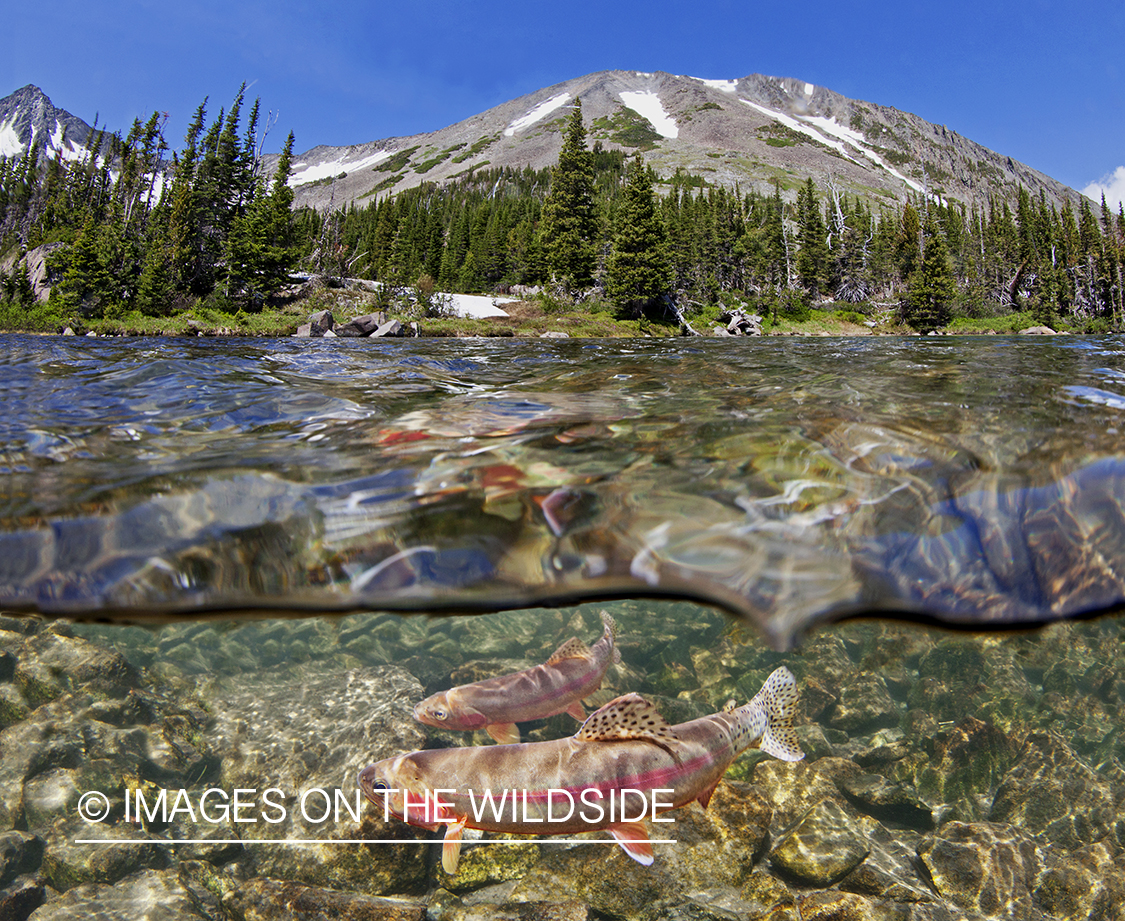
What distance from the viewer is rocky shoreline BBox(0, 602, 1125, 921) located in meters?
4.80

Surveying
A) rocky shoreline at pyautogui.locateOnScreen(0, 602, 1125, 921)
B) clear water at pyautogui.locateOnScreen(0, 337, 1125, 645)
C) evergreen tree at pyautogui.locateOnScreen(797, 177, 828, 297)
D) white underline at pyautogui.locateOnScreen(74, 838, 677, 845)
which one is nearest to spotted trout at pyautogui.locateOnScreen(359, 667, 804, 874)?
clear water at pyautogui.locateOnScreen(0, 337, 1125, 645)

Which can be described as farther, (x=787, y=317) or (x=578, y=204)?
(x=787, y=317)

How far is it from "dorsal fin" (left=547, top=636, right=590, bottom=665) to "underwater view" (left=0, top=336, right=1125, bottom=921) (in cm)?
3

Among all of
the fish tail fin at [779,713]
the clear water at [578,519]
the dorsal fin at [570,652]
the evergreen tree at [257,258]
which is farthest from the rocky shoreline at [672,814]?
the evergreen tree at [257,258]

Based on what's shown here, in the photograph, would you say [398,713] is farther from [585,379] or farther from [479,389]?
[585,379]

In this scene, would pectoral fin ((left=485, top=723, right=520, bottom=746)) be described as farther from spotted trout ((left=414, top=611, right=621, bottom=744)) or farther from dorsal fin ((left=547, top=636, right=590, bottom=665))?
dorsal fin ((left=547, top=636, right=590, bottom=665))

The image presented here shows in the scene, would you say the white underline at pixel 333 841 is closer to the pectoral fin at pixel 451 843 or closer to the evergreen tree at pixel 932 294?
the pectoral fin at pixel 451 843

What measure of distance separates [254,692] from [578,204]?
51.8 m

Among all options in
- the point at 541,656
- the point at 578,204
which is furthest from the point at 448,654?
the point at 578,204

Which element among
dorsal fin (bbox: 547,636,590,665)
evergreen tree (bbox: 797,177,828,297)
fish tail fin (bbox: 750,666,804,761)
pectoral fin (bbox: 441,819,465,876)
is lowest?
pectoral fin (bbox: 441,819,465,876)

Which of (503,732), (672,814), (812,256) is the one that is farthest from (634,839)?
(812,256)

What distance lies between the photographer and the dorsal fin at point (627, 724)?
3486 mm

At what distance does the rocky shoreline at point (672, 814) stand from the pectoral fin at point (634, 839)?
159 centimetres

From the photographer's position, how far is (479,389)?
722cm
